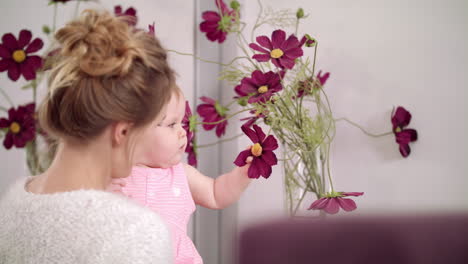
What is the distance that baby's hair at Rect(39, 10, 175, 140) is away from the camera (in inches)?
23.5

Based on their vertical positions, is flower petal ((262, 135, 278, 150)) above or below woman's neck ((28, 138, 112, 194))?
above

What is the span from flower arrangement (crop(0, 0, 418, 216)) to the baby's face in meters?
0.08

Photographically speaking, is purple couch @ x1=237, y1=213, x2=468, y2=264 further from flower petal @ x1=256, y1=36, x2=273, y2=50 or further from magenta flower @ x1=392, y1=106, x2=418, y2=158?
flower petal @ x1=256, y1=36, x2=273, y2=50

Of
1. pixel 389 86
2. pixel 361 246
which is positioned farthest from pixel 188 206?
pixel 389 86

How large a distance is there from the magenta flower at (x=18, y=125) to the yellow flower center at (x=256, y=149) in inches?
26.4

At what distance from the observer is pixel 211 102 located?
3.42 feet

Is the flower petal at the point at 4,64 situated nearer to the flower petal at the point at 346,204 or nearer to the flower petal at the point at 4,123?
the flower petal at the point at 4,123

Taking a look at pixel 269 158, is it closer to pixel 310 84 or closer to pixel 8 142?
pixel 310 84

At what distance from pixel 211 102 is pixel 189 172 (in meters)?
0.22

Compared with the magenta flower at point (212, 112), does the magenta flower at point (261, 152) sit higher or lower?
lower

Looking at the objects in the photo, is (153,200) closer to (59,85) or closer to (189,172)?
(189,172)

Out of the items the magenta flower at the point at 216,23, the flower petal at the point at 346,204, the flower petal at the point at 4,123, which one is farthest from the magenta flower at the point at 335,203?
the flower petal at the point at 4,123

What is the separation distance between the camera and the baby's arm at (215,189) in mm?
869

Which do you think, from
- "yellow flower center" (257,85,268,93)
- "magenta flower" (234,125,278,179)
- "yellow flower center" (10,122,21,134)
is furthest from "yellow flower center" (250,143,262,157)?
"yellow flower center" (10,122,21,134)
